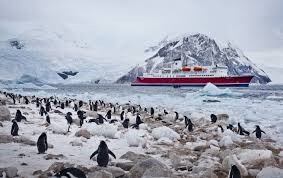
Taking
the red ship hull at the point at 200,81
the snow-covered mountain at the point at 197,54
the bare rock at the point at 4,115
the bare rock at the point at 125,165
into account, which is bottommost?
the bare rock at the point at 125,165

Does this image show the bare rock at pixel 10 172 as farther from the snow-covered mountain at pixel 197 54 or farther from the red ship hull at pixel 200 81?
the snow-covered mountain at pixel 197 54

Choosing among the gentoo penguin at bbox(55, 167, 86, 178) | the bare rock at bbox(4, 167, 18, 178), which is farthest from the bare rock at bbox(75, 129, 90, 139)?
the gentoo penguin at bbox(55, 167, 86, 178)

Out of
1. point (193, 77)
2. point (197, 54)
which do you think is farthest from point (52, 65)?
point (197, 54)

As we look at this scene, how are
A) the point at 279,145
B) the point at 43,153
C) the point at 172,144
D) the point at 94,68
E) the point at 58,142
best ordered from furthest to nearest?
the point at 94,68
the point at 279,145
the point at 172,144
the point at 58,142
the point at 43,153

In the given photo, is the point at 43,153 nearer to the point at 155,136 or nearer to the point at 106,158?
the point at 106,158

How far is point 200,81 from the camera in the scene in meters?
66.4

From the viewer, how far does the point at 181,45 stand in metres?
188

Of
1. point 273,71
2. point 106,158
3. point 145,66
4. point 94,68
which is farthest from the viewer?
point 273,71

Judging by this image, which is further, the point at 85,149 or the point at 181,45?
the point at 181,45

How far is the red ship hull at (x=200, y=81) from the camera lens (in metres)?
64.9

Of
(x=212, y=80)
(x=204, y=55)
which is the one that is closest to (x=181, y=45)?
(x=204, y=55)

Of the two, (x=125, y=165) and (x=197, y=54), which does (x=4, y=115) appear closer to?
(x=125, y=165)

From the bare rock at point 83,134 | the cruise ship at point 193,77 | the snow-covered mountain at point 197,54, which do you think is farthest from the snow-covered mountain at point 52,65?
the bare rock at point 83,134

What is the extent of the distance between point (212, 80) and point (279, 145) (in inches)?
2238
